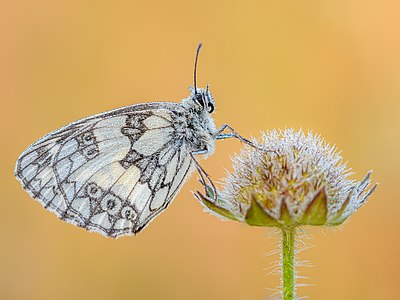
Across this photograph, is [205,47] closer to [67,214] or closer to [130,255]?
[130,255]

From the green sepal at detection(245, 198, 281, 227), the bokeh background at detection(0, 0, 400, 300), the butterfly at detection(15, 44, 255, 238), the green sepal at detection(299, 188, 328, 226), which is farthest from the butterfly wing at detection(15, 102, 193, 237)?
the bokeh background at detection(0, 0, 400, 300)

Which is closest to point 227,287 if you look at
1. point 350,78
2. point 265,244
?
point 265,244

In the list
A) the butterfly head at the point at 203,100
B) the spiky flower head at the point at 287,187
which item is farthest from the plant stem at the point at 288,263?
the butterfly head at the point at 203,100

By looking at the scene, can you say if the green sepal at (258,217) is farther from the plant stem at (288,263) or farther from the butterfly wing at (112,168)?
the butterfly wing at (112,168)

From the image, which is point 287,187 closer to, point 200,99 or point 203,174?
point 203,174

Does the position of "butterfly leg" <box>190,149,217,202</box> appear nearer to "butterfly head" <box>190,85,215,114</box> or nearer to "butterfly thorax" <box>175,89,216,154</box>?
"butterfly thorax" <box>175,89,216,154</box>
